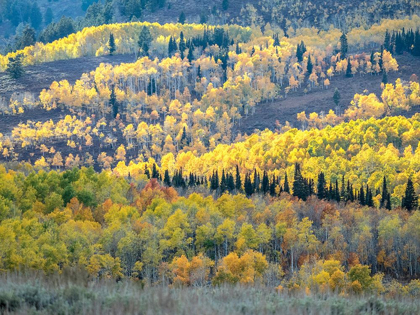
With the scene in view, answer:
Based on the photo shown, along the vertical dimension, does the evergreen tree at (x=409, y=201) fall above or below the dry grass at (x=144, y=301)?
below

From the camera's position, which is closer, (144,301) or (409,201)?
(144,301)

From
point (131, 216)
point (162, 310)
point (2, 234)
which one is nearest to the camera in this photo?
point (162, 310)

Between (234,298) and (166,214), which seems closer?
(234,298)

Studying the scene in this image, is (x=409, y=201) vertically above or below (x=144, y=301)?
below

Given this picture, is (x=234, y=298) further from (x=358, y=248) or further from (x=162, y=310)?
(x=358, y=248)

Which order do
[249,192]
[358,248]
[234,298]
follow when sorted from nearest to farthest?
1. [234,298]
2. [358,248]
3. [249,192]

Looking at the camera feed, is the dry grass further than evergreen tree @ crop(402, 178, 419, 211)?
No

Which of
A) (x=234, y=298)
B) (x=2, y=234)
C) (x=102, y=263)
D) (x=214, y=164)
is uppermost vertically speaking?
(x=234, y=298)

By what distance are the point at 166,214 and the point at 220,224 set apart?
10.0 meters

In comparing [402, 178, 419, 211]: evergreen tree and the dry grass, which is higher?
the dry grass

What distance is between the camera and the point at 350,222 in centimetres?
10988

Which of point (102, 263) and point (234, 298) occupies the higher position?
point (234, 298)

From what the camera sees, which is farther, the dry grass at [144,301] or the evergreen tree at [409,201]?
the evergreen tree at [409,201]

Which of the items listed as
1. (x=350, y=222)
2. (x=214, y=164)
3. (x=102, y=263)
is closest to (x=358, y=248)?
(x=350, y=222)
